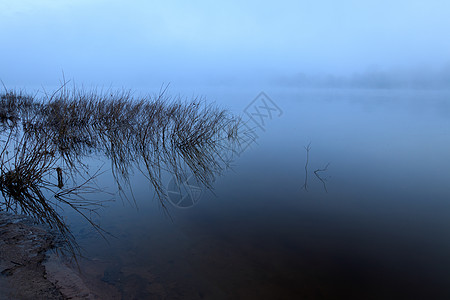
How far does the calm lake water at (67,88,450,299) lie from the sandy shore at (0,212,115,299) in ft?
0.58

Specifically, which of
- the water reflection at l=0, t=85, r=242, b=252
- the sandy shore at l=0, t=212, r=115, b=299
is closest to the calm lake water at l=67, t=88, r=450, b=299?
the sandy shore at l=0, t=212, r=115, b=299

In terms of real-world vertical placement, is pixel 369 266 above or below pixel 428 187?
below

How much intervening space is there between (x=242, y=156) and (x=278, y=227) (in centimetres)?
348

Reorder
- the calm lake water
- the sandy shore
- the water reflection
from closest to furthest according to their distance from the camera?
the sandy shore < the calm lake water < the water reflection

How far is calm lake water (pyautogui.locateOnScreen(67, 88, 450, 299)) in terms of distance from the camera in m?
1.96

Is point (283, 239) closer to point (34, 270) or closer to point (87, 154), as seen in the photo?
point (34, 270)

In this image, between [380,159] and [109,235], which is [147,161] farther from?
[380,159]

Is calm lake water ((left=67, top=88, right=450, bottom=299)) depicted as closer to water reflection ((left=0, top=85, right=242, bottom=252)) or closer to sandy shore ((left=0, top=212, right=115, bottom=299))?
sandy shore ((left=0, top=212, right=115, bottom=299))

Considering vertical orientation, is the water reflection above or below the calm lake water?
above

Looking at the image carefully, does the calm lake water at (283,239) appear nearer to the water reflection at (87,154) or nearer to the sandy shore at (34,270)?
the sandy shore at (34,270)

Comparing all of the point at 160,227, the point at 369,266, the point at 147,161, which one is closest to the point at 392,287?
the point at 369,266

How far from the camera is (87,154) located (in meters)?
5.75

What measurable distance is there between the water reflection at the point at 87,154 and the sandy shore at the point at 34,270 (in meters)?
0.26

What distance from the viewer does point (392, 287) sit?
2.00 meters
